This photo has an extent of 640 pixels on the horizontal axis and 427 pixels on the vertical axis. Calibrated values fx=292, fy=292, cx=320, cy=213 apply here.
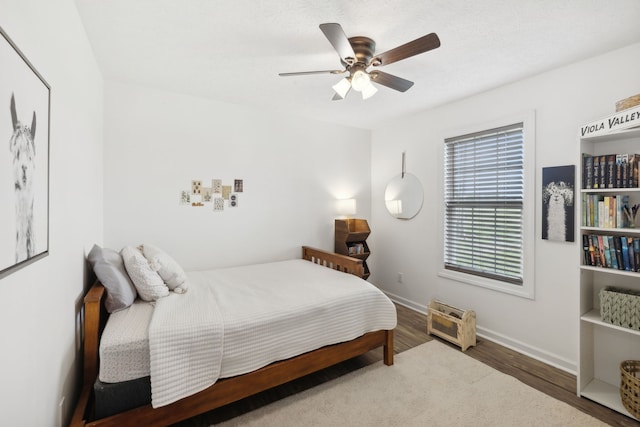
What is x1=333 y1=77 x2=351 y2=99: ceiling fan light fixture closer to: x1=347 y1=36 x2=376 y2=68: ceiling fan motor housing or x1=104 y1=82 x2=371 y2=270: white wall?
x1=347 y1=36 x2=376 y2=68: ceiling fan motor housing

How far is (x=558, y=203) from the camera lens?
2.41 metres

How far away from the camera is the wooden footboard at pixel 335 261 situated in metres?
2.79

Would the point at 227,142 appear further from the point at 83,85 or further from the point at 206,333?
the point at 206,333

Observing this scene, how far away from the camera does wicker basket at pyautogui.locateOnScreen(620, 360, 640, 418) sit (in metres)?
1.80

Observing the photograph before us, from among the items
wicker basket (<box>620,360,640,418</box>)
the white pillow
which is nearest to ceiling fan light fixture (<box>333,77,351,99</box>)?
the white pillow

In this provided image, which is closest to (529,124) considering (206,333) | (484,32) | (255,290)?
(484,32)

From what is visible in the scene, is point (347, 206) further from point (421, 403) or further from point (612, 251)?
point (612, 251)

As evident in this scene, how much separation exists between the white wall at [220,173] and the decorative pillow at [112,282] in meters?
0.91

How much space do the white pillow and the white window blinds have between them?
2893 millimetres

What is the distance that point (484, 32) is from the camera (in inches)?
75.5

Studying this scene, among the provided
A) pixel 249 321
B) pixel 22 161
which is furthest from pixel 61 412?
pixel 22 161

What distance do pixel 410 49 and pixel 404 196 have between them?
225cm

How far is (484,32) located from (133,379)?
2949mm

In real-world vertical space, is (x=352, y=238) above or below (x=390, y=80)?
below
